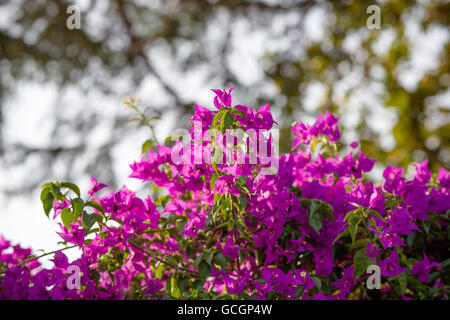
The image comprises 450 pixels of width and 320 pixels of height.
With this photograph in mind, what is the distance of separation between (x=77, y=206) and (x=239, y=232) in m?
0.32

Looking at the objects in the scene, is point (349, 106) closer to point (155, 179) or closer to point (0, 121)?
point (0, 121)

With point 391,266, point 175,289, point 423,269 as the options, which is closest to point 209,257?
point 175,289

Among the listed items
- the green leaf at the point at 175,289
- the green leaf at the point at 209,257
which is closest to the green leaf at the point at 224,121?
the green leaf at the point at 209,257

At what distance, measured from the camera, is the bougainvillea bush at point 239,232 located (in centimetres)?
81

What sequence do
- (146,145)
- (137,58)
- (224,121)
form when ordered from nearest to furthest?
(224,121) → (146,145) → (137,58)

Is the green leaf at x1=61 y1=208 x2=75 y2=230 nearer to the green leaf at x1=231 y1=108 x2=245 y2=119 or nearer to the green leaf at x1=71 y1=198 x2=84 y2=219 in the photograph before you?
the green leaf at x1=71 y1=198 x2=84 y2=219

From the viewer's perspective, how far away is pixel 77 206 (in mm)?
816

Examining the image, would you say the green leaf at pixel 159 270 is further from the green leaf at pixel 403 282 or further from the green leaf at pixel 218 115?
the green leaf at pixel 403 282

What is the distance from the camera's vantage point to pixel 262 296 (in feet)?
2.76

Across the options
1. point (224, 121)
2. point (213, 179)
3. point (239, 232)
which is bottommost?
point (239, 232)

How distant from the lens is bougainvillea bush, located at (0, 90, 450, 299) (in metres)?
0.81

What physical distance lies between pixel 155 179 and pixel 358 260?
48 centimetres

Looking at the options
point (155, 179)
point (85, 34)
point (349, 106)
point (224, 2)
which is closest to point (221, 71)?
point (224, 2)

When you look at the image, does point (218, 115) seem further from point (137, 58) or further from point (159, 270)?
point (137, 58)
